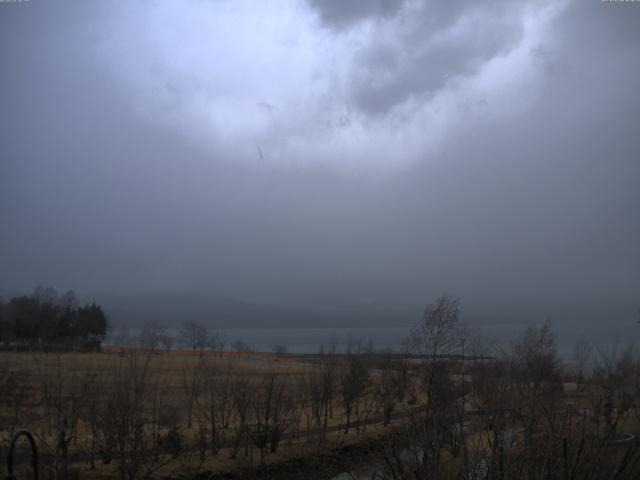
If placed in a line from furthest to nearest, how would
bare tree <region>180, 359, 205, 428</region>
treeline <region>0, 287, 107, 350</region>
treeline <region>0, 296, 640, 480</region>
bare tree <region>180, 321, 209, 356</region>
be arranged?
bare tree <region>180, 321, 209, 356</region>
treeline <region>0, 287, 107, 350</region>
bare tree <region>180, 359, 205, 428</region>
treeline <region>0, 296, 640, 480</region>

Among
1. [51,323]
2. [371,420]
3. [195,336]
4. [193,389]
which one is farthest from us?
[195,336]

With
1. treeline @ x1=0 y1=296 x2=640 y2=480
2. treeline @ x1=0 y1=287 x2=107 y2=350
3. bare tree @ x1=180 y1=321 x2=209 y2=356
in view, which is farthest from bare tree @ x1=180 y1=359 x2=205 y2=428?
bare tree @ x1=180 y1=321 x2=209 y2=356

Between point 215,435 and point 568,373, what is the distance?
158 feet

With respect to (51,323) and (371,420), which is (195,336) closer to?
(51,323)

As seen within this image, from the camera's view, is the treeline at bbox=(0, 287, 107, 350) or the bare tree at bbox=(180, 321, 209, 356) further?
the bare tree at bbox=(180, 321, 209, 356)

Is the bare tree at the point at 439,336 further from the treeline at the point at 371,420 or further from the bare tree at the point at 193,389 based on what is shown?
the bare tree at the point at 193,389

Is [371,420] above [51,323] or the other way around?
the other way around

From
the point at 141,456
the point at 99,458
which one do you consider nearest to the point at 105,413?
the point at 141,456

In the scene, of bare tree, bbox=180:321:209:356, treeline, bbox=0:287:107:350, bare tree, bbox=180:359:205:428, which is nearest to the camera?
bare tree, bbox=180:359:205:428

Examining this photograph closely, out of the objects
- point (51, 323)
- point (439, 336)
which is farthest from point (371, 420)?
point (51, 323)

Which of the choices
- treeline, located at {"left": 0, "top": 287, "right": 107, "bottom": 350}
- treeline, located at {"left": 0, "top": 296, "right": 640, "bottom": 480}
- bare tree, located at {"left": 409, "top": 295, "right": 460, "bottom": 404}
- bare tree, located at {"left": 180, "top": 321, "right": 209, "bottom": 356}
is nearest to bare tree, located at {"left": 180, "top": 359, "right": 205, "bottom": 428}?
treeline, located at {"left": 0, "top": 296, "right": 640, "bottom": 480}

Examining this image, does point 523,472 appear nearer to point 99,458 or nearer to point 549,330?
point 99,458

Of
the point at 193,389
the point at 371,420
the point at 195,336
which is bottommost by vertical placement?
the point at 371,420

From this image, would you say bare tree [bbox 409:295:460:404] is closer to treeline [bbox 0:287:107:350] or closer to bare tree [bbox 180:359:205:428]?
bare tree [bbox 180:359:205:428]
